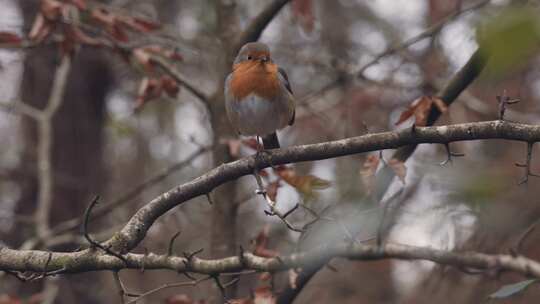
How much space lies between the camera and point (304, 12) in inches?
157

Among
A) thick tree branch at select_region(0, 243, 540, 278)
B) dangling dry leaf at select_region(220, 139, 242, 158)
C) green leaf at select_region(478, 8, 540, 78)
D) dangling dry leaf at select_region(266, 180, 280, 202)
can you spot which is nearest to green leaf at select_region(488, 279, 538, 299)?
thick tree branch at select_region(0, 243, 540, 278)

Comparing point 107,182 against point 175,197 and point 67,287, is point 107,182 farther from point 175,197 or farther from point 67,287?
point 175,197

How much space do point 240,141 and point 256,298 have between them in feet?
3.31

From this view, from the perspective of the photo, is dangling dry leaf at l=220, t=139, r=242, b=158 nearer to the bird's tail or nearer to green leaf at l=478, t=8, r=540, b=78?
the bird's tail

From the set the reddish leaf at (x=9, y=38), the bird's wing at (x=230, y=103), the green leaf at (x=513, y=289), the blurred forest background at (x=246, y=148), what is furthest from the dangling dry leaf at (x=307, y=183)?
the reddish leaf at (x=9, y=38)

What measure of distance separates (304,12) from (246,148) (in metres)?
0.89

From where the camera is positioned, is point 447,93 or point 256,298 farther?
point 447,93

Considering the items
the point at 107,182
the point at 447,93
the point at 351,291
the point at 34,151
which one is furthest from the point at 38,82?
the point at 447,93

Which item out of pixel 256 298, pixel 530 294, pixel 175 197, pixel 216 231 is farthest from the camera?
pixel 530 294

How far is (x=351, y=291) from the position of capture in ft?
22.4

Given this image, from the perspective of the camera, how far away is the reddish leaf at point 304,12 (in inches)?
156

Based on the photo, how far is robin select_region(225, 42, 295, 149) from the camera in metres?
3.46

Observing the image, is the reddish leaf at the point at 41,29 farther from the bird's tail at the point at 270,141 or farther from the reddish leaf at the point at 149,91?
the bird's tail at the point at 270,141

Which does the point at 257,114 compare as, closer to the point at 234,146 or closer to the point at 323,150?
the point at 234,146
